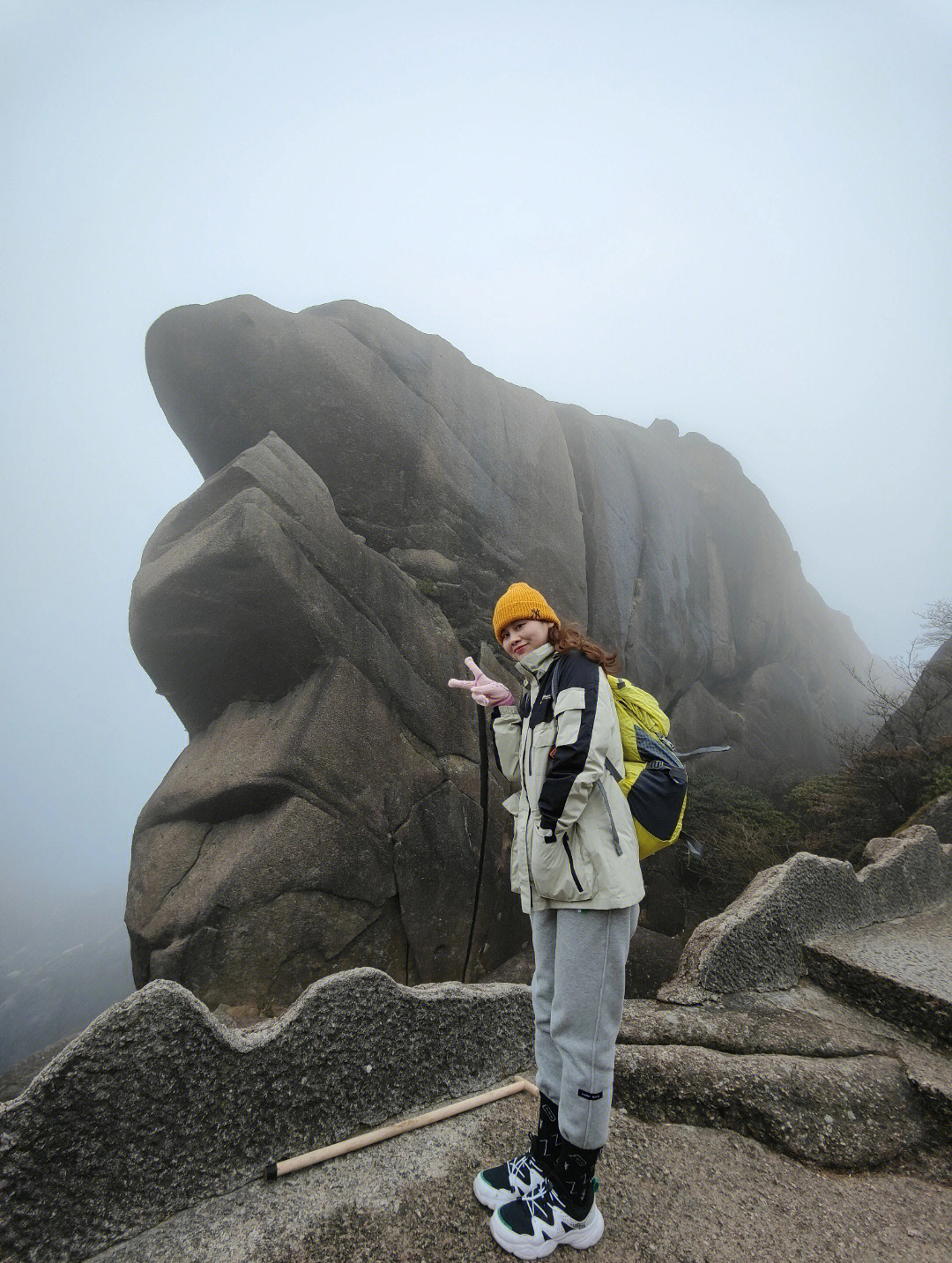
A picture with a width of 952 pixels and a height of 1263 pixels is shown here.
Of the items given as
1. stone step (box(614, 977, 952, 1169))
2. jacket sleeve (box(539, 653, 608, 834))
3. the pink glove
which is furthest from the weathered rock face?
jacket sleeve (box(539, 653, 608, 834))

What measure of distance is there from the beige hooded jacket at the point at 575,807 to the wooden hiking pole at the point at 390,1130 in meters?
1.00

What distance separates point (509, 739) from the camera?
2264 mm

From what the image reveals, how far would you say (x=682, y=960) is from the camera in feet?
11.4

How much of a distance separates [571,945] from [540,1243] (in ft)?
2.48

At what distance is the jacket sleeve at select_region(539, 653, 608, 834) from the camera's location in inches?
69.2

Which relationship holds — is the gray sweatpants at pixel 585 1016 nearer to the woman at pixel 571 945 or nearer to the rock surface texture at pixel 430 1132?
the woman at pixel 571 945

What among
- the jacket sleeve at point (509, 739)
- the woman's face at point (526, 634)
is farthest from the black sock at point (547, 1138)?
the woman's face at point (526, 634)

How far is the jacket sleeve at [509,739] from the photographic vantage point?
2.25 meters

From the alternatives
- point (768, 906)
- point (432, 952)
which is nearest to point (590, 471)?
point (432, 952)

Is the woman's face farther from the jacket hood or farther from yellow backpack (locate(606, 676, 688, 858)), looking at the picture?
yellow backpack (locate(606, 676, 688, 858))

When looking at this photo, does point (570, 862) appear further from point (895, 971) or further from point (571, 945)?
point (895, 971)

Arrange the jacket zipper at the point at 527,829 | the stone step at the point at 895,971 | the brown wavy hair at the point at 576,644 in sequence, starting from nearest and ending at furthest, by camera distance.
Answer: the jacket zipper at the point at 527,829
the brown wavy hair at the point at 576,644
the stone step at the point at 895,971

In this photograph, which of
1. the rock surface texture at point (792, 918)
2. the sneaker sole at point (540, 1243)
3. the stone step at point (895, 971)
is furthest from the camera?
the rock surface texture at point (792, 918)

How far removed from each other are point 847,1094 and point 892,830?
8.41 m
